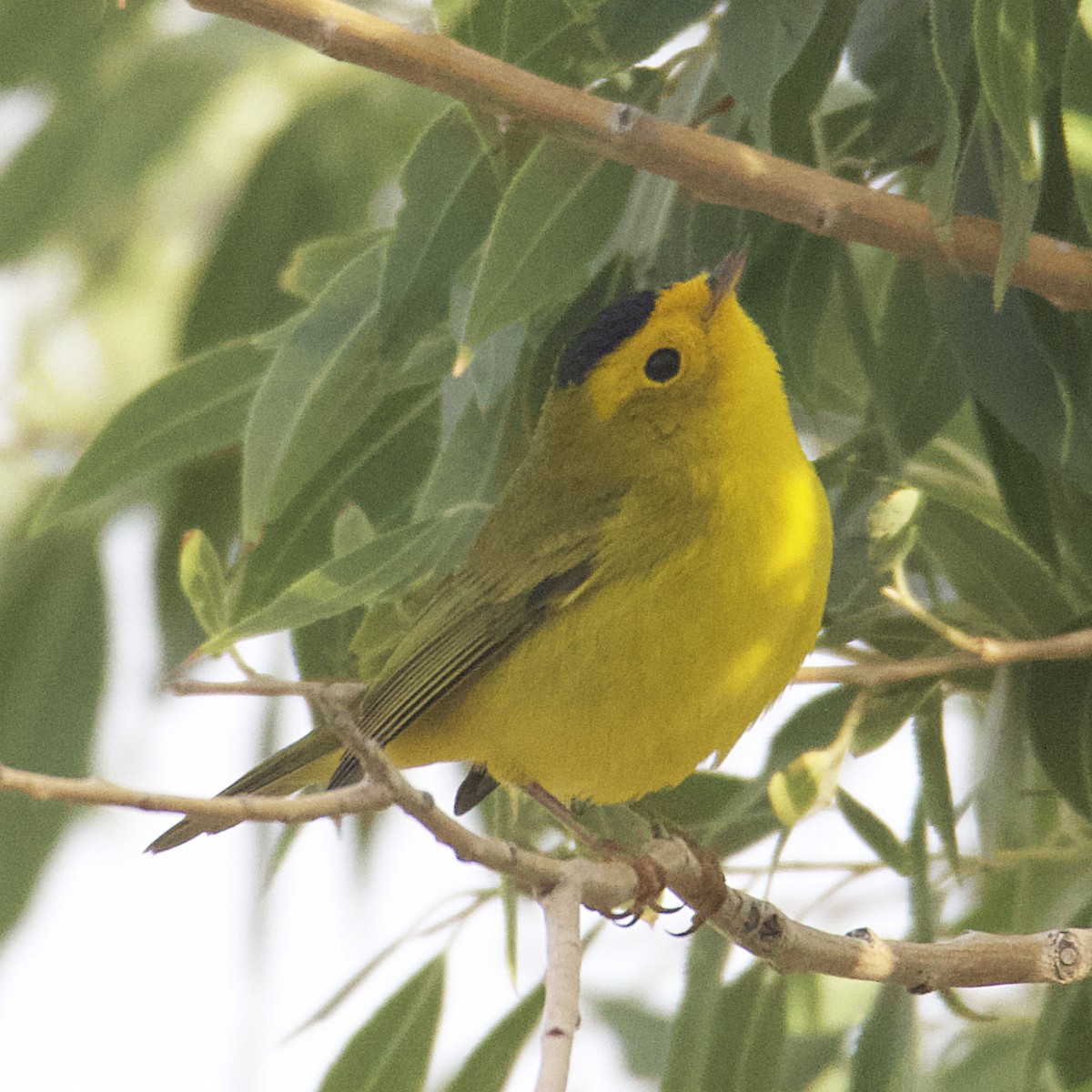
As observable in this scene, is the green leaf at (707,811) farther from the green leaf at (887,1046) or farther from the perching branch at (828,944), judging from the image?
the perching branch at (828,944)

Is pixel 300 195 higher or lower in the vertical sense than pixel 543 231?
higher

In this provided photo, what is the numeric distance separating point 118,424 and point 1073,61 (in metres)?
1.44

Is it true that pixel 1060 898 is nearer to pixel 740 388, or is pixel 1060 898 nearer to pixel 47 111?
pixel 740 388

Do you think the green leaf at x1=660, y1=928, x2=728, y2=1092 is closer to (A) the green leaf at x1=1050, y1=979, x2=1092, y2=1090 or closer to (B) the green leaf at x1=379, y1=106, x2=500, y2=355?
(A) the green leaf at x1=1050, y1=979, x2=1092, y2=1090

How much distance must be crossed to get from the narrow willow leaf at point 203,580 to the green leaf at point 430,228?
377 millimetres

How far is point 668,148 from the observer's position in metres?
1.86

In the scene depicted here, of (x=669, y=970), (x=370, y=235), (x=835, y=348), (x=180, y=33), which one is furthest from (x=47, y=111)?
(x=669, y=970)

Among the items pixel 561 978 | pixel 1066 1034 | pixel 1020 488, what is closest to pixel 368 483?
pixel 1020 488

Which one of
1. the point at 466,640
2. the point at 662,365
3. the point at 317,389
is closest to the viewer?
the point at 317,389

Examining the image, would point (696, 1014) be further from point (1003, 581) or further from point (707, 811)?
point (1003, 581)

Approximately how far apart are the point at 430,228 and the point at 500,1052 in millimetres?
1347

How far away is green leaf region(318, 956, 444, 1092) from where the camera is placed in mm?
2516

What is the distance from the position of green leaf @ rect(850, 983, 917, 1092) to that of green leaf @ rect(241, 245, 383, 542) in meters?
1.11

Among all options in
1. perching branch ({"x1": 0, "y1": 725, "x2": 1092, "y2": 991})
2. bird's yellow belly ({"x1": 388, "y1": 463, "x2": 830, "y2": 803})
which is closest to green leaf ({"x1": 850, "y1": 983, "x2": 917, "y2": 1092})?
bird's yellow belly ({"x1": 388, "y1": 463, "x2": 830, "y2": 803})
